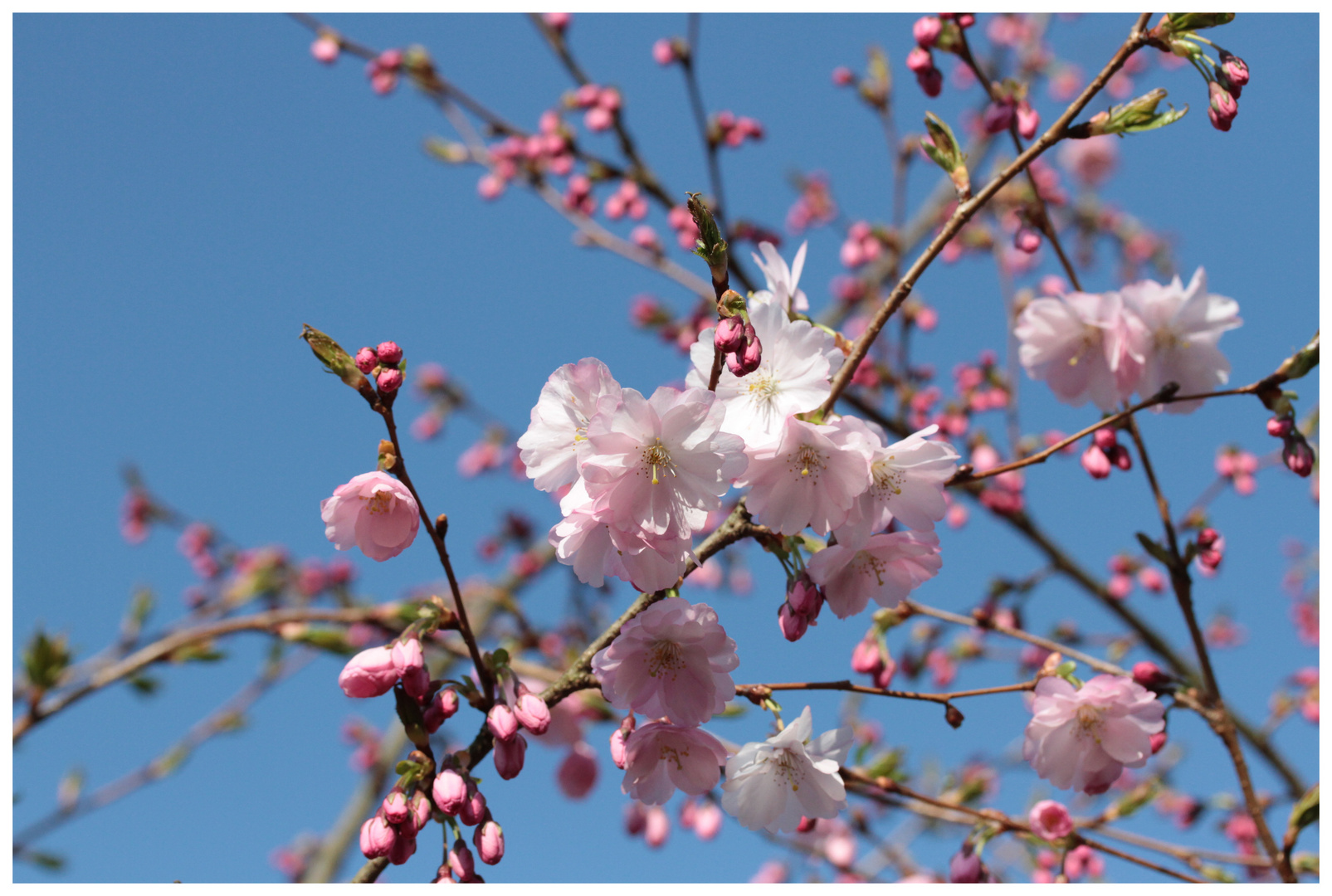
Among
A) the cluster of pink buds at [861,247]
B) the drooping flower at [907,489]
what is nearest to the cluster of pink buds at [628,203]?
the cluster of pink buds at [861,247]

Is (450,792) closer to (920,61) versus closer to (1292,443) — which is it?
(1292,443)

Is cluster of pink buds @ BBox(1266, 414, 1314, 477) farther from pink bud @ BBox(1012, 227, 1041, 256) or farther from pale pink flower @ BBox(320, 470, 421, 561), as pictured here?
pale pink flower @ BBox(320, 470, 421, 561)

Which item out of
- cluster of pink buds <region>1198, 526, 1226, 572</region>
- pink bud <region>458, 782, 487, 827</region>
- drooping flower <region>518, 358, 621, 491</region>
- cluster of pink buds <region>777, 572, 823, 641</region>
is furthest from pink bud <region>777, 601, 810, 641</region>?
cluster of pink buds <region>1198, 526, 1226, 572</region>

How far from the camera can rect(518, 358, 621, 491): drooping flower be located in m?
1.55

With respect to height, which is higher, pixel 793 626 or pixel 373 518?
pixel 793 626

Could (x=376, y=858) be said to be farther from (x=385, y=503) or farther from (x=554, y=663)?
(x=554, y=663)

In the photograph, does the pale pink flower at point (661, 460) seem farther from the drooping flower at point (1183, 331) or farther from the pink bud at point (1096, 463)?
the pink bud at point (1096, 463)

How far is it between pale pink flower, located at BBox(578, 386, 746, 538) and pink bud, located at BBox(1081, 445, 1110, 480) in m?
1.32

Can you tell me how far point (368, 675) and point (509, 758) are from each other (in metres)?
0.28

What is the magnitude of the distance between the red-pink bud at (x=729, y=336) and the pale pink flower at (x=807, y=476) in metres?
0.17

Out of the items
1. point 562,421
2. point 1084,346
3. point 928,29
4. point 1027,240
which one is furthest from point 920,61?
point 562,421

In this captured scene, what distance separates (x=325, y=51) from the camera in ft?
16.5

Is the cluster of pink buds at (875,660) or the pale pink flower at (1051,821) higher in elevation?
the cluster of pink buds at (875,660)

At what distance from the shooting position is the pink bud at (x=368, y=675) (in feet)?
5.07
